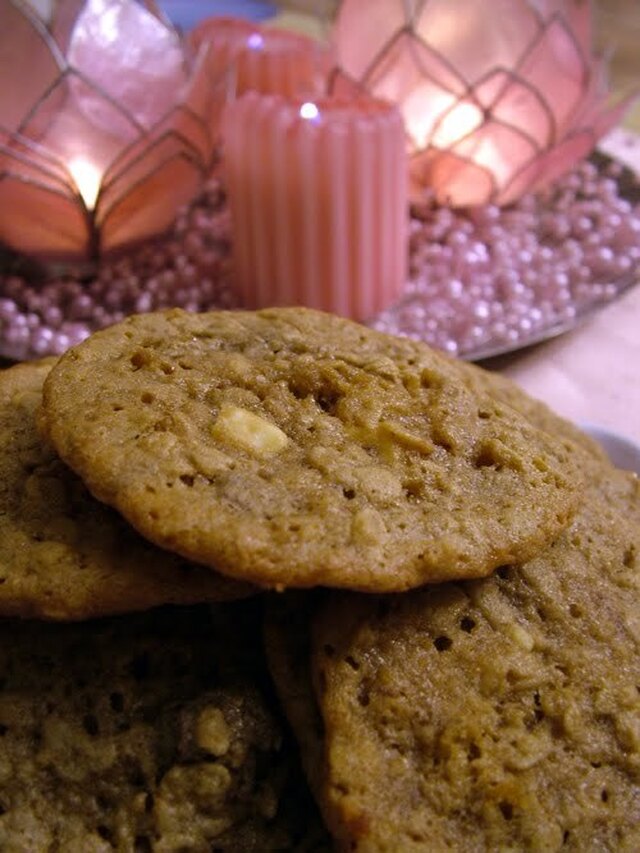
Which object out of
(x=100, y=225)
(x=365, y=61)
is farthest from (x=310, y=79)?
(x=100, y=225)

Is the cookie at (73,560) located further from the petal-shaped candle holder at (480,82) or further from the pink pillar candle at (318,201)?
the petal-shaped candle holder at (480,82)

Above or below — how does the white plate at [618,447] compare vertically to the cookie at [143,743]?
above

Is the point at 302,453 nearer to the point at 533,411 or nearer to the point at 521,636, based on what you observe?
the point at 521,636

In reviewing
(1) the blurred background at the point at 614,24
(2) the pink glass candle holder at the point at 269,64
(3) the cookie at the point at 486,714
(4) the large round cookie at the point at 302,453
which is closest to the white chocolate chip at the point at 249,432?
(4) the large round cookie at the point at 302,453

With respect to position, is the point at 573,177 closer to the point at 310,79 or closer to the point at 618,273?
the point at 618,273

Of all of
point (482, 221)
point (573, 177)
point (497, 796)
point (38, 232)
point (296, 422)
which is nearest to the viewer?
point (497, 796)

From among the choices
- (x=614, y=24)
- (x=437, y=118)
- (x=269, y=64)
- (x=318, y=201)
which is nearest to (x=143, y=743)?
(x=318, y=201)
